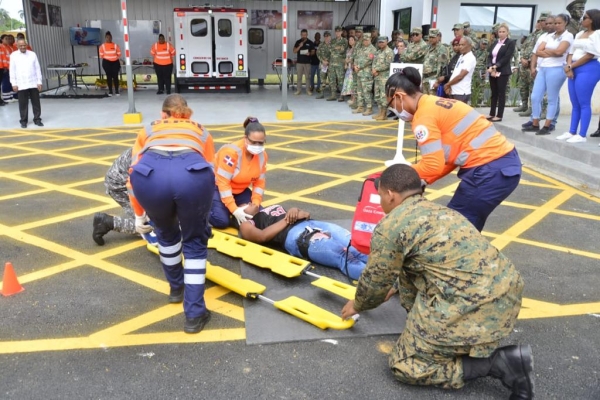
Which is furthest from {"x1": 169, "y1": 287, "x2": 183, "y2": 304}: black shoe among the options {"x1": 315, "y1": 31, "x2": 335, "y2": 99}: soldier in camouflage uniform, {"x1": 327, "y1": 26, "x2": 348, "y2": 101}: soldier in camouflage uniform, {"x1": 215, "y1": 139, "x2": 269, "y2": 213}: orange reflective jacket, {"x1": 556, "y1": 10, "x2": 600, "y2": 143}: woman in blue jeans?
{"x1": 315, "y1": 31, "x2": 335, "y2": 99}: soldier in camouflage uniform

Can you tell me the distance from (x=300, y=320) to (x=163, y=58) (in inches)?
587

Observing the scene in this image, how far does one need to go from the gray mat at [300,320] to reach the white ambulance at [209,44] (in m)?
13.9

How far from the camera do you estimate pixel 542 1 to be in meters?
15.8

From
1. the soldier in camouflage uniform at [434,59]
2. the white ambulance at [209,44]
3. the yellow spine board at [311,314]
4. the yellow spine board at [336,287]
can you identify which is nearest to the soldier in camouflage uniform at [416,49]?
the soldier in camouflage uniform at [434,59]

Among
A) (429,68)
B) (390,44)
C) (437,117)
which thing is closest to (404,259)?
(437,117)

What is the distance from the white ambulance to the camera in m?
16.8

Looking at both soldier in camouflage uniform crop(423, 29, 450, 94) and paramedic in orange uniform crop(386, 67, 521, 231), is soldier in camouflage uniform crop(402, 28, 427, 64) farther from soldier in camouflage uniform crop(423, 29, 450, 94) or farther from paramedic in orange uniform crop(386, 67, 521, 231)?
paramedic in orange uniform crop(386, 67, 521, 231)

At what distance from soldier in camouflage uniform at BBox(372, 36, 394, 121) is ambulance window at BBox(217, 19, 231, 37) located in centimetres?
630

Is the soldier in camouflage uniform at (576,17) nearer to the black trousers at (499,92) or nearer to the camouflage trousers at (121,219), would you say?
the black trousers at (499,92)

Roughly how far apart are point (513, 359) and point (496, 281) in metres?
0.45

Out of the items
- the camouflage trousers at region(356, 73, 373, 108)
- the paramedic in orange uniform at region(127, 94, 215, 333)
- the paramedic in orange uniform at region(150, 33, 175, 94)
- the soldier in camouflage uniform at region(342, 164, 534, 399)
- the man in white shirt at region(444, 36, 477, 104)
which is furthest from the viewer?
the paramedic in orange uniform at region(150, 33, 175, 94)

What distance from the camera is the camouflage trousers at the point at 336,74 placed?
15.7 m

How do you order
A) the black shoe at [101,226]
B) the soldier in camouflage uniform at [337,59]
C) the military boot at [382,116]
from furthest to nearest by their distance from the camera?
the soldier in camouflage uniform at [337,59]
the military boot at [382,116]
the black shoe at [101,226]

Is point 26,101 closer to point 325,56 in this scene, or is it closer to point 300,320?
point 325,56
